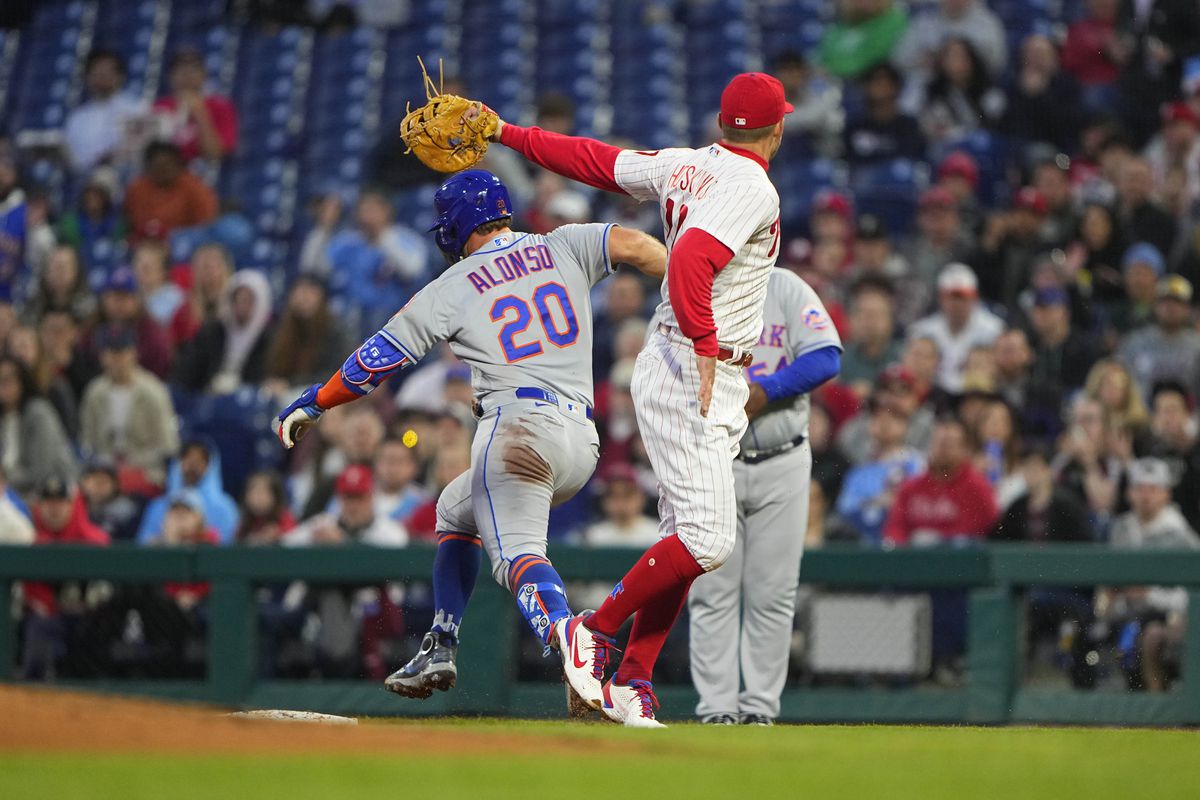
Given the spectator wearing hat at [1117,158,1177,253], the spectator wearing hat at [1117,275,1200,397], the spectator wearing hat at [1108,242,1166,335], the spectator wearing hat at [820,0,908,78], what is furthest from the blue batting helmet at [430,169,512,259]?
the spectator wearing hat at [820,0,908,78]

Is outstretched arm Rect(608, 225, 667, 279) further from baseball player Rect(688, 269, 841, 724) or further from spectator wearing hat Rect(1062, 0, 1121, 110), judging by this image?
spectator wearing hat Rect(1062, 0, 1121, 110)

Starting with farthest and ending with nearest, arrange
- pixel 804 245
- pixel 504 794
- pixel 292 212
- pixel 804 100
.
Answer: pixel 292 212
pixel 804 100
pixel 804 245
pixel 504 794

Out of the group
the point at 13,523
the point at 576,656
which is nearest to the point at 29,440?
the point at 13,523

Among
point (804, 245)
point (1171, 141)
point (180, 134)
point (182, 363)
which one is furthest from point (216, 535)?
point (1171, 141)

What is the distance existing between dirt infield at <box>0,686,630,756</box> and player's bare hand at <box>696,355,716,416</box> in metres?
1.11

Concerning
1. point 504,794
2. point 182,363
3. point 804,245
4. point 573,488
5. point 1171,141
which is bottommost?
point 504,794

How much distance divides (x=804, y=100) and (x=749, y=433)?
19.0 feet

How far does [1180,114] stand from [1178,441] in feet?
9.29

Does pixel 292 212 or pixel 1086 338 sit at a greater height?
pixel 292 212

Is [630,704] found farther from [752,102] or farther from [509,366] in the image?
[752,102]

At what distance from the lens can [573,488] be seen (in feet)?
19.9

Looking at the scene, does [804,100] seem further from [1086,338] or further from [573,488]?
[573,488]

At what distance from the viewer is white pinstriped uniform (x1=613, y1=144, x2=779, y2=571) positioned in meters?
5.41

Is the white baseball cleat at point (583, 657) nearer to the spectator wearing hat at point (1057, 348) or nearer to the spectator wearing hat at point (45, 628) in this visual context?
the spectator wearing hat at point (45, 628)
